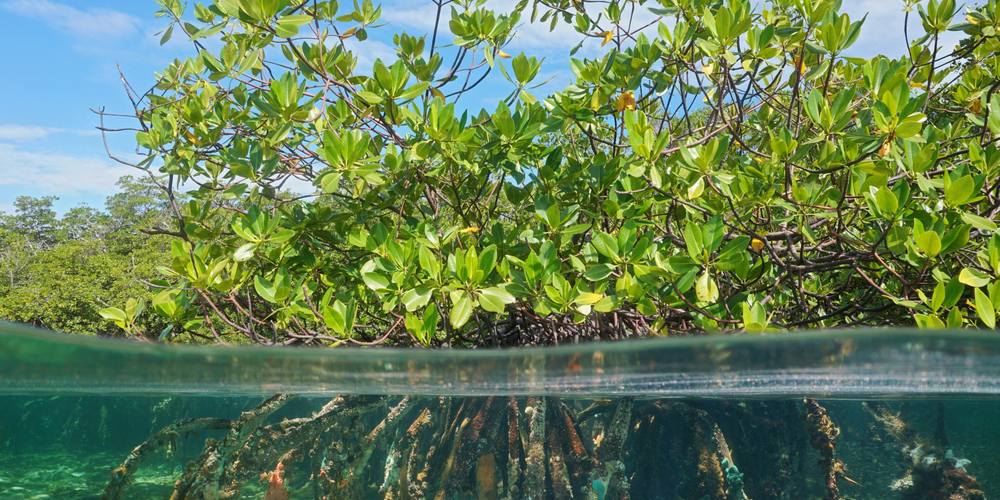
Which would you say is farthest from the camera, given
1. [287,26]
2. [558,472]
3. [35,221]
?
[35,221]

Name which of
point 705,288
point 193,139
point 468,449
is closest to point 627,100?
point 705,288

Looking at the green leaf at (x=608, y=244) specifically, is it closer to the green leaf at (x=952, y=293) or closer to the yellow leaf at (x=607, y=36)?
the green leaf at (x=952, y=293)

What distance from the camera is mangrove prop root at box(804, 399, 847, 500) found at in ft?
8.68

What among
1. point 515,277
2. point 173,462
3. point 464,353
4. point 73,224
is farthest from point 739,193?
point 73,224

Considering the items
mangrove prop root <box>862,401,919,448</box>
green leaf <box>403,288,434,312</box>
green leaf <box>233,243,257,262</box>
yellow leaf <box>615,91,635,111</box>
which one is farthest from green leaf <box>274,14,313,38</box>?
mangrove prop root <box>862,401,919,448</box>

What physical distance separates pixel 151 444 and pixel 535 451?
2227 mm

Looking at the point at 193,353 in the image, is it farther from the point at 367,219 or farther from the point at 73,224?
the point at 73,224

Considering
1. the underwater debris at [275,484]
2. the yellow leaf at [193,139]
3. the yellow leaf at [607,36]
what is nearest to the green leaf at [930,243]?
the yellow leaf at [607,36]

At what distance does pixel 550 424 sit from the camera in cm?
281

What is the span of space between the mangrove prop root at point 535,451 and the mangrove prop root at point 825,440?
1338mm

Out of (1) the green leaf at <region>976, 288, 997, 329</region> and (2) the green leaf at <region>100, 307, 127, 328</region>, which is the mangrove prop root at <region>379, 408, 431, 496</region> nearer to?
(2) the green leaf at <region>100, 307, 127, 328</region>

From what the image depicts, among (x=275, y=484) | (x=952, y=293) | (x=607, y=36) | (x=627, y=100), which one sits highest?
(x=607, y=36)

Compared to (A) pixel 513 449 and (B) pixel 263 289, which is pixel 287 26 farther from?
(A) pixel 513 449

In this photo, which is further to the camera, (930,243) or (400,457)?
(400,457)
